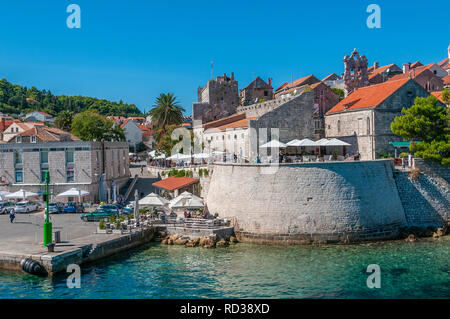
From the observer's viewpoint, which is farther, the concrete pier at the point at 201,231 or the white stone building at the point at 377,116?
the white stone building at the point at 377,116

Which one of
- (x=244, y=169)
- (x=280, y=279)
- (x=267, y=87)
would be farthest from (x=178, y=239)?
(x=267, y=87)

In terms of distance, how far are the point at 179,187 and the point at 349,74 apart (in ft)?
91.8

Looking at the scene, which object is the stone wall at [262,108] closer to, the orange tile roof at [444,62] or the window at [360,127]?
the window at [360,127]

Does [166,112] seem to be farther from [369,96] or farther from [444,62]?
[444,62]

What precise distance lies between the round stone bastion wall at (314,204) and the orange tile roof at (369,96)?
9.80 metres

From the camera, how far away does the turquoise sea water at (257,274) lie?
849 inches

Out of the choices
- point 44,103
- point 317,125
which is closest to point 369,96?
point 317,125

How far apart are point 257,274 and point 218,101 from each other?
41694mm

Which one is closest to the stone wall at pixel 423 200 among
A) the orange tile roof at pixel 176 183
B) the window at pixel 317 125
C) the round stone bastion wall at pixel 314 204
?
the round stone bastion wall at pixel 314 204

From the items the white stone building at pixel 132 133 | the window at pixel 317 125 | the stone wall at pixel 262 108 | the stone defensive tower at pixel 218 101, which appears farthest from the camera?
the white stone building at pixel 132 133

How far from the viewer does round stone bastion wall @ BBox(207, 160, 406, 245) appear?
31.6 meters

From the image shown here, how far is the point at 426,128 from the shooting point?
3722 centimetres

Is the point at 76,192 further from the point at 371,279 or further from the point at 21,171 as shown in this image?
the point at 371,279

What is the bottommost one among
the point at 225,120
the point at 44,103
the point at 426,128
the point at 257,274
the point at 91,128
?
the point at 257,274
